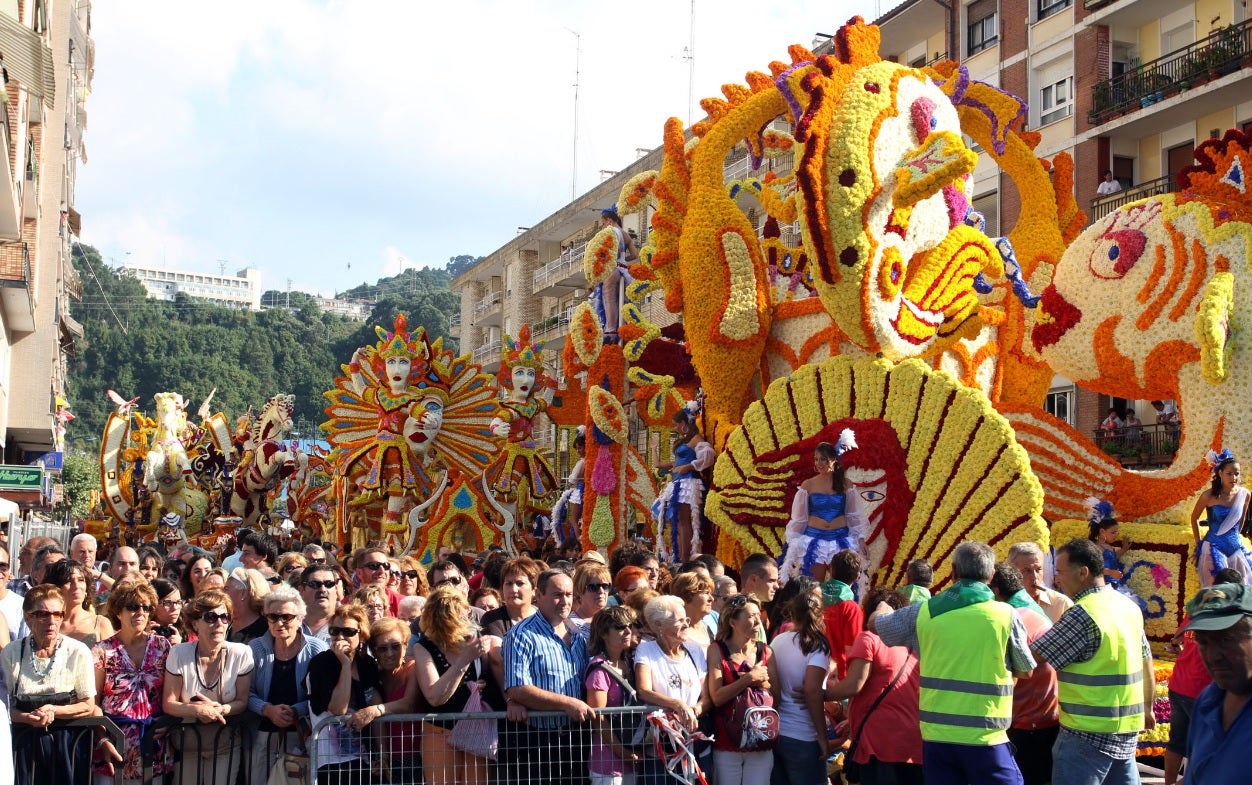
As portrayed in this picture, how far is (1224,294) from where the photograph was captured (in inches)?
365

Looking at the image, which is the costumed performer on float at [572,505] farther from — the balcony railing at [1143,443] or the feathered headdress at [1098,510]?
the balcony railing at [1143,443]

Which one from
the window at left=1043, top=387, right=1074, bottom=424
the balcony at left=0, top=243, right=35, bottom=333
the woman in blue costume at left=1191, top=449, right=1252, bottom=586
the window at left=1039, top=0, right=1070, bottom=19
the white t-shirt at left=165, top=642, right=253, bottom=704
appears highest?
the window at left=1039, top=0, right=1070, bottom=19

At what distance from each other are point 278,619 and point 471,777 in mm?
1188

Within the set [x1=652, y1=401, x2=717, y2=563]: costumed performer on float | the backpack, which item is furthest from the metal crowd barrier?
[x1=652, y1=401, x2=717, y2=563]: costumed performer on float

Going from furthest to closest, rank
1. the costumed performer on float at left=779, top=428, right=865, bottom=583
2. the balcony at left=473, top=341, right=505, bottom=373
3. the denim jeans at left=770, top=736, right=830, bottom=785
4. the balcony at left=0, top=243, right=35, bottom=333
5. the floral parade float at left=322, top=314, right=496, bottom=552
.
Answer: the balcony at left=473, top=341, right=505, bottom=373, the balcony at left=0, top=243, right=35, bottom=333, the floral parade float at left=322, top=314, right=496, bottom=552, the costumed performer on float at left=779, top=428, right=865, bottom=583, the denim jeans at left=770, top=736, right=830, bottom=785

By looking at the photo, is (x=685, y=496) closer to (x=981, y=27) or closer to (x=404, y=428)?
(x=404, y=428)

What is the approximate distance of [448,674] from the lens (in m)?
5.03

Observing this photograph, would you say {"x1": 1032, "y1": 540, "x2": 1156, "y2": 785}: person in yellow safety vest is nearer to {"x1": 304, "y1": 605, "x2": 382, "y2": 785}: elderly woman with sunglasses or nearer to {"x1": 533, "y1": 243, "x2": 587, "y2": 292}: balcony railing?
{"x1": 304, "y1": 605, "x2": 382, "y2": 785}: elderly woman with sunglasses

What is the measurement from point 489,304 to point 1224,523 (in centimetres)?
3301

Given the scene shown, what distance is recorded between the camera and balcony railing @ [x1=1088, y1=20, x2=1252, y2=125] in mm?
17734

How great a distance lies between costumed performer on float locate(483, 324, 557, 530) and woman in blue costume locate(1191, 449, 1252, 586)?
10127 mm

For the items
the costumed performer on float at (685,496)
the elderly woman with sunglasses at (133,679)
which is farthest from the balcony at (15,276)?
the elderly woman with sunglasses at (133,679)

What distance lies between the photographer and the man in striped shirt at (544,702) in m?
4.98

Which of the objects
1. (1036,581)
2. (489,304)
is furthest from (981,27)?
(489,304)
